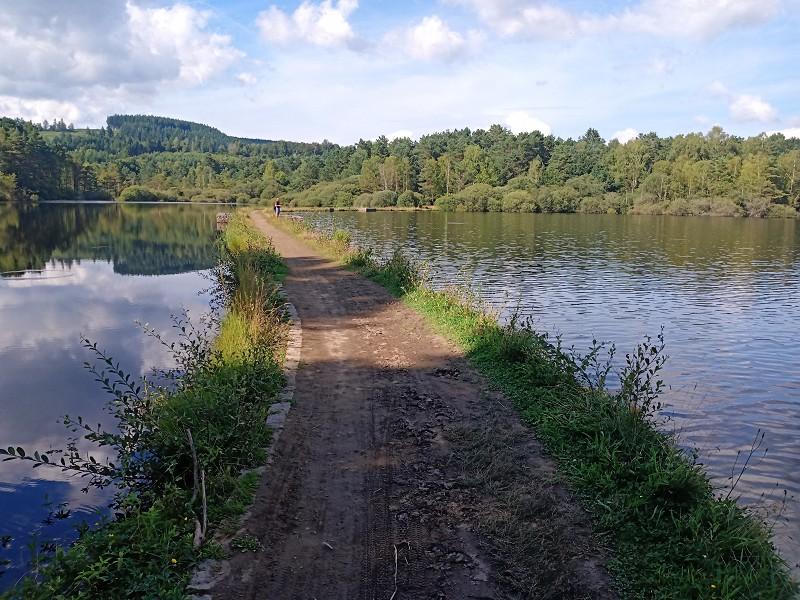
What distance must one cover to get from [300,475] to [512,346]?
475cm

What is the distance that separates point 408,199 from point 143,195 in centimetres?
5261

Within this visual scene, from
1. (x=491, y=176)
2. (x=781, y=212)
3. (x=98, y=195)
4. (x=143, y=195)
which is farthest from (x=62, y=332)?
(x=98, y=195)

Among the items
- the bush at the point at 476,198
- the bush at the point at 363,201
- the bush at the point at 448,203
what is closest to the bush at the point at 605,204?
the bush at the point at 476,198

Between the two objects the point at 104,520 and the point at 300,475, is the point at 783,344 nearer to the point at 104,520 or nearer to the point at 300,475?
the point at 300,475

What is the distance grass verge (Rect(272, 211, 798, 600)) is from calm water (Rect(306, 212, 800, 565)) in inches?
64.7

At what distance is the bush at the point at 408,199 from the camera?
101 m

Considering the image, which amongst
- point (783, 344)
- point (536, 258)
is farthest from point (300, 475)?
point (536, 258)

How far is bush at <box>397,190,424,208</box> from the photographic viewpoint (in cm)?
10112

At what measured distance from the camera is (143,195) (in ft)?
378

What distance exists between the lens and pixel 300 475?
233 inches

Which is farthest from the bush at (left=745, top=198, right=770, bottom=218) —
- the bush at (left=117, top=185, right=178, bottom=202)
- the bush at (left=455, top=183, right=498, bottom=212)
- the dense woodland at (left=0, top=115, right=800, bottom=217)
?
the bush at (left=117, top=185, right=178, bottom=202)

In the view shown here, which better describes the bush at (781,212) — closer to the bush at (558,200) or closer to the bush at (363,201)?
the bush at (558,200)

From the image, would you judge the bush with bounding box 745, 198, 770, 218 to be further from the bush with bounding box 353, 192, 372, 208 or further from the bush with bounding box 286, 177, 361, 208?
the bush with bounding box 286, 177, 361, 208

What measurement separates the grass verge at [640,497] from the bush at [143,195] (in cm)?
11680
